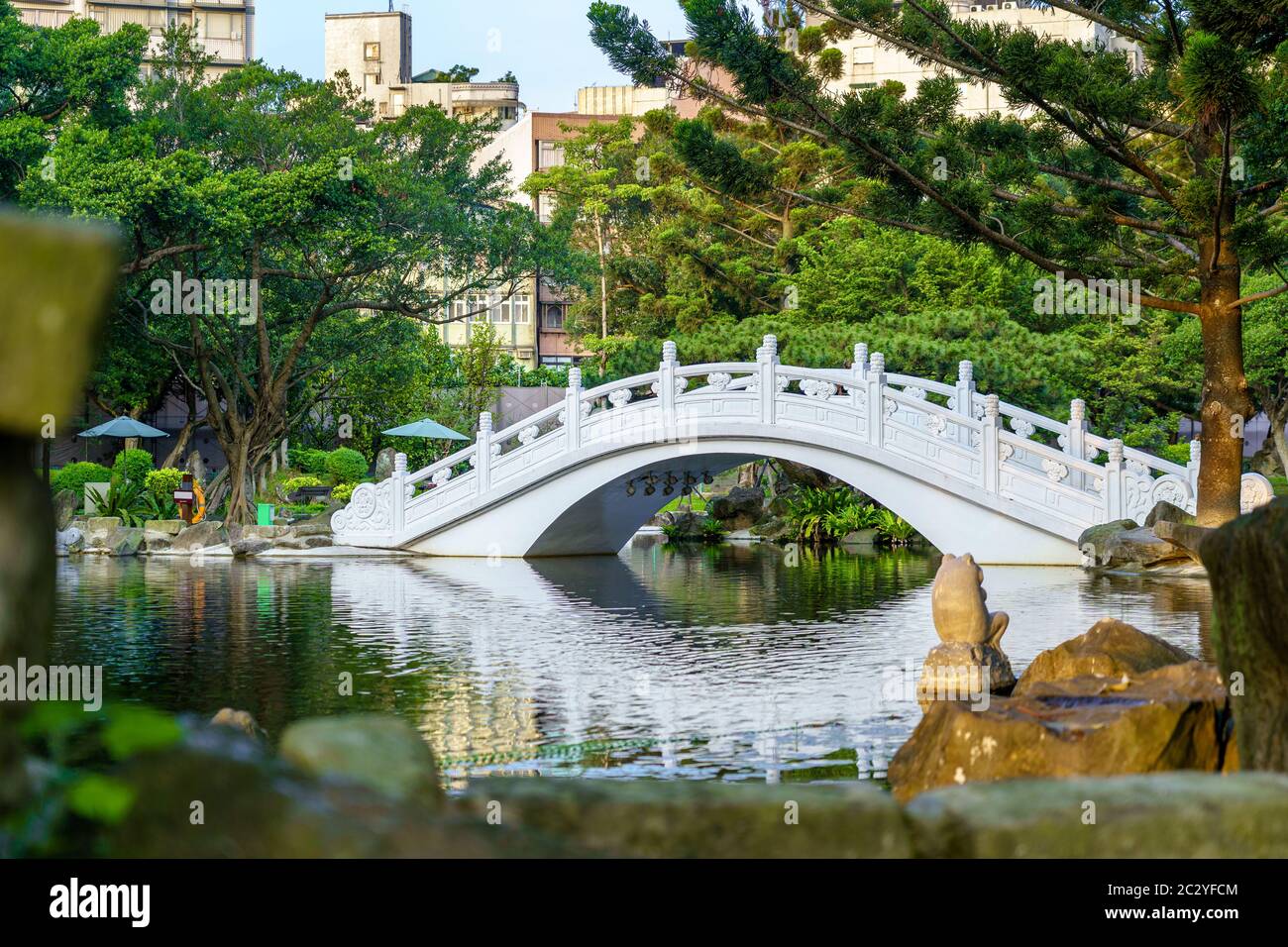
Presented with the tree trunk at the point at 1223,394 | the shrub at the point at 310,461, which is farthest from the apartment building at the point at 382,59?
the tree trunk at the point at 1223,394

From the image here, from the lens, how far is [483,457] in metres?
21.4

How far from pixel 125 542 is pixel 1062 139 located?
1575 cm

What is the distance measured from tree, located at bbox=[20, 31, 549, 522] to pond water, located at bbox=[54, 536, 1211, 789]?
579cm

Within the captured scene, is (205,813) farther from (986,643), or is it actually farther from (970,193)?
(970,193)

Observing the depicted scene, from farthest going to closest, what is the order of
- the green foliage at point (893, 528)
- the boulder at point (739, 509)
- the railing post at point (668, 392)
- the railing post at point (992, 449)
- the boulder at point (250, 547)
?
the boulder at point (739, 509) → the green foliage at point (893, 528) → the boulder at point (250, 547) → the railing post at point (668, 392) → the railing post at point (992, 449)

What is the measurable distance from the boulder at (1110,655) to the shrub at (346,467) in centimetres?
2606

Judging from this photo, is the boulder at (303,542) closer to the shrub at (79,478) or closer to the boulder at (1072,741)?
the shrub at (79,478)

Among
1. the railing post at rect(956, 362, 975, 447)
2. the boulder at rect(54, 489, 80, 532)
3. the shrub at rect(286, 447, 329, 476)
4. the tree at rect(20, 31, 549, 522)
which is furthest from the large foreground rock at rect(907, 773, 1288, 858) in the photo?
the shrub at rect(286, 447, 329, 476)

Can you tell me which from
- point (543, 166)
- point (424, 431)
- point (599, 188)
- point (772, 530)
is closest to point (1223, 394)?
point (772, 530)

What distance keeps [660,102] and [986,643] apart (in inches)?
2057

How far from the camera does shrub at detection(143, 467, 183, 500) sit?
25.6 m

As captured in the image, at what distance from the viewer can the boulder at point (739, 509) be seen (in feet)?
101

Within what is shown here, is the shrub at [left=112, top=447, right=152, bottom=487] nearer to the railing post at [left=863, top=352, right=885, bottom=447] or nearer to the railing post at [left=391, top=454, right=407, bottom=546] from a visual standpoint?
the railing post at [left=391, top=454, right=407, bottom=546]
